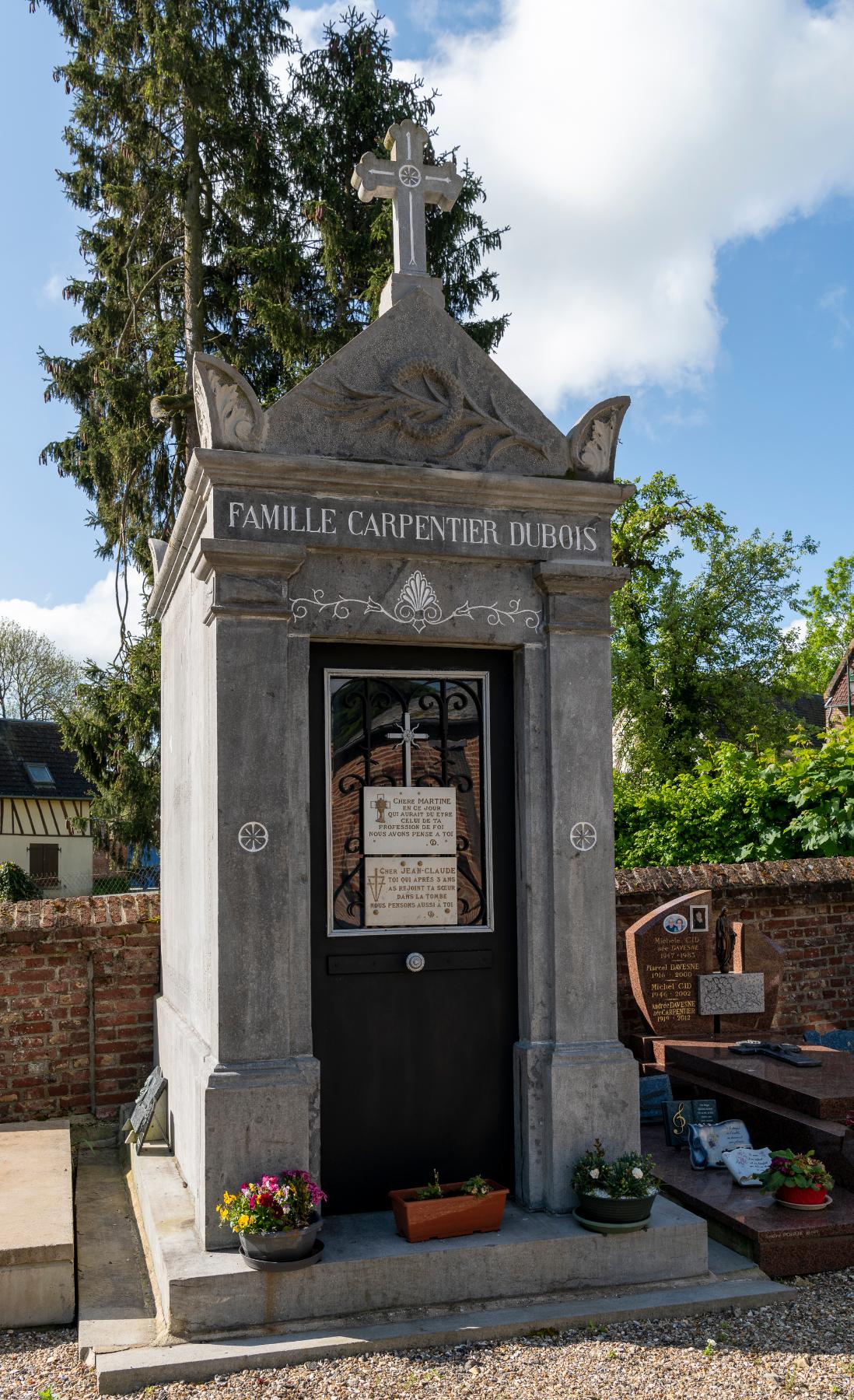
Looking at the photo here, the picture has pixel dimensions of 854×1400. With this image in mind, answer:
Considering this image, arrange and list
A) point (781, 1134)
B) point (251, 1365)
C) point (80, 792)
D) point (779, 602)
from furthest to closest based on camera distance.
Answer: point (80, 792) < point (779, 602) < point (781, 1134) < point (251, 1365)

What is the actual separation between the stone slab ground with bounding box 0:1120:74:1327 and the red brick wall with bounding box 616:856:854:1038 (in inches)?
200

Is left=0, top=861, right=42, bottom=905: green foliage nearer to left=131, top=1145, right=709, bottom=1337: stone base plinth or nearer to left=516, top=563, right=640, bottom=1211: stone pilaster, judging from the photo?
left=131, top=1145, right=709, bottom=1337: stone base plinth

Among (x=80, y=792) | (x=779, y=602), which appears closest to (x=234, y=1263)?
(x=779, y=602)

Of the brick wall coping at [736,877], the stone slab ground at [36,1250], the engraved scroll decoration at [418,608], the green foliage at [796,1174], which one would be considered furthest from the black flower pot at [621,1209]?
the brick wall coping at [736,877]

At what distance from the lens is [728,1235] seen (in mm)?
5461

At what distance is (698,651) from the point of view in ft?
75.0

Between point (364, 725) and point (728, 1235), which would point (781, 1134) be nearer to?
point (728, 1235)

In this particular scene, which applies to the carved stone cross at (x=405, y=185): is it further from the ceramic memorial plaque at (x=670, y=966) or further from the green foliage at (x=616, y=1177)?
the ceramic memorial plaque at (x=670, y=966)

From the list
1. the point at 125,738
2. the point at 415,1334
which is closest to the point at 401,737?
the point at 415,1334

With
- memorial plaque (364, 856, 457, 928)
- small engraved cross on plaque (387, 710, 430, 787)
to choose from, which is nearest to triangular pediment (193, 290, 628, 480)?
small engraved cross on plaque (387, 710, 430, 787)

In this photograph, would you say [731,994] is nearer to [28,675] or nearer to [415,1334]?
[415,1334]

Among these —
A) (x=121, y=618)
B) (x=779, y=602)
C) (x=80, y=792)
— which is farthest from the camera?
(x=80, y=792)

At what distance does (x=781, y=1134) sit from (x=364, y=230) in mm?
14236

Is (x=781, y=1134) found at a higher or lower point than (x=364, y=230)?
lower
